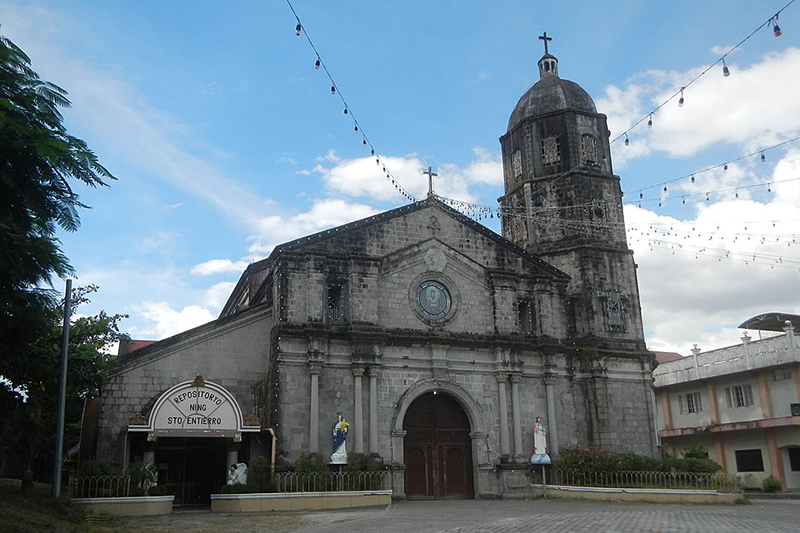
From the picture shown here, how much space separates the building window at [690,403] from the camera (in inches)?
1522

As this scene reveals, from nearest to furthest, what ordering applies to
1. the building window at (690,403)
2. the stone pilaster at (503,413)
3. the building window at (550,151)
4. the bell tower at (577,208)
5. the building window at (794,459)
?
1. the stone pilaster at (503,413)
2. the bell tower at (577,208)
3. the building window at (550,151)
4. the building window at (794,459)
5. the building window at (690,403)

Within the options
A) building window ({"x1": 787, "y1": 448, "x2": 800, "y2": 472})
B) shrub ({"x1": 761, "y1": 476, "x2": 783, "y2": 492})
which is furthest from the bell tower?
building window ({"x1": 787, "y1": 448, "x2": 800, "y2": 472})

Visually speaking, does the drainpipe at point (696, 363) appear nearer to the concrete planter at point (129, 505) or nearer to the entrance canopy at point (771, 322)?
the entrance canopy at point (771, 322)

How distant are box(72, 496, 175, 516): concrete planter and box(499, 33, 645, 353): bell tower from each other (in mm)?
16140

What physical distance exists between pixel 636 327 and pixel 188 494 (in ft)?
57.2

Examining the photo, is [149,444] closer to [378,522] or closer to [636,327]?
[378,522]

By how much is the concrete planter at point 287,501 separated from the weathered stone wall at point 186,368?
4154 mm

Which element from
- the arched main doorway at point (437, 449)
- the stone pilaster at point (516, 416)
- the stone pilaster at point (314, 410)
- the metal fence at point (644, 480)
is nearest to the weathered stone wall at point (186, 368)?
the stone pilaster at point (314, 410)

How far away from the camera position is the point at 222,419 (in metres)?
21.1

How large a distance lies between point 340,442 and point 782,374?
22.1 m

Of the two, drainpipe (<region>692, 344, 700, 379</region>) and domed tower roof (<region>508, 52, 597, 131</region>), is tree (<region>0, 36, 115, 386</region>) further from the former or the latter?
drainpipe (<region>692, 344, 700, 379</region>)

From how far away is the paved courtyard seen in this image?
13711 mm

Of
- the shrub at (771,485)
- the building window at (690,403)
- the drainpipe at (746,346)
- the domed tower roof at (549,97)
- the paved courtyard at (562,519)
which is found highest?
the domed tower roof at (549,97)

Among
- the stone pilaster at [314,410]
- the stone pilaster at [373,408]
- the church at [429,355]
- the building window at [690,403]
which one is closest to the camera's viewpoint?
the stone pilaster at [314,410]
